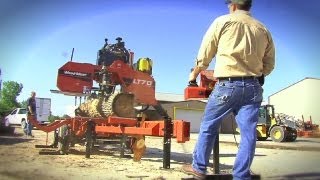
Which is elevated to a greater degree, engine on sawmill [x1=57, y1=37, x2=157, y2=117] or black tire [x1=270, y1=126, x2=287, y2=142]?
engine on sawmill [x1=57, y1=37, x2=157, y2=117]

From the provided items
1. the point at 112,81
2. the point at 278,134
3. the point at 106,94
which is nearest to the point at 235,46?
the point at 106,94

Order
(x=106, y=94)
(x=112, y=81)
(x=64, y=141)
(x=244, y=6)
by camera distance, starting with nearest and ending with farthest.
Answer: (x=244, y=6)
(x=64, y=141)
(x=106, y=94)
(x=112, y=81)

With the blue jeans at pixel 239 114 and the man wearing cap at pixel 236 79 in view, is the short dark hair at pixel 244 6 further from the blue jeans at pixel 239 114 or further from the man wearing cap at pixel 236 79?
the blue jeans at pixel 239 114

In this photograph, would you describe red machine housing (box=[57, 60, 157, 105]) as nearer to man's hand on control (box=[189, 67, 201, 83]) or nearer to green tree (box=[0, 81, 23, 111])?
green tree (box=[0, 81, 23, 111])

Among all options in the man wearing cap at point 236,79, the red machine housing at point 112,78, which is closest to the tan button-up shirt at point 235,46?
the man wearing cap at point 236,79

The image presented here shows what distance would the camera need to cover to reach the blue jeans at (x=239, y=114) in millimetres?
3141

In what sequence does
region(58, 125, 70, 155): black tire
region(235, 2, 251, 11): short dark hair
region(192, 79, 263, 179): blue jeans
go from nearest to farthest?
region(192, 79, 263, 179): blue jeans
region(235, 2, 251, 11): short dark hair
region(58, 125, 70, 155): black tire

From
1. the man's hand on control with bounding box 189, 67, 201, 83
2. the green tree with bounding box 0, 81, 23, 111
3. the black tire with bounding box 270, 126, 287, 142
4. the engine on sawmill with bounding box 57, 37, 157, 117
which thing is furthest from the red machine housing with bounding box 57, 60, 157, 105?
the black tire with bounding box 270, 126, 287, 142

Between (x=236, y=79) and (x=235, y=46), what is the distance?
0.88 ft

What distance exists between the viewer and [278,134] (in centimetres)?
1980

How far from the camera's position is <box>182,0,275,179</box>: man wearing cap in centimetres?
316

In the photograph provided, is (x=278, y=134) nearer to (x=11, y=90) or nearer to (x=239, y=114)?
(x=11, y=90)

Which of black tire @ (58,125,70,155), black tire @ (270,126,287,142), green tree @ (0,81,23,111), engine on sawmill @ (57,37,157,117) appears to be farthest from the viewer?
black tire @ (270,126,287,142)

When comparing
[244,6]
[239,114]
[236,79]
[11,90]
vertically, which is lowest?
[239,114]
